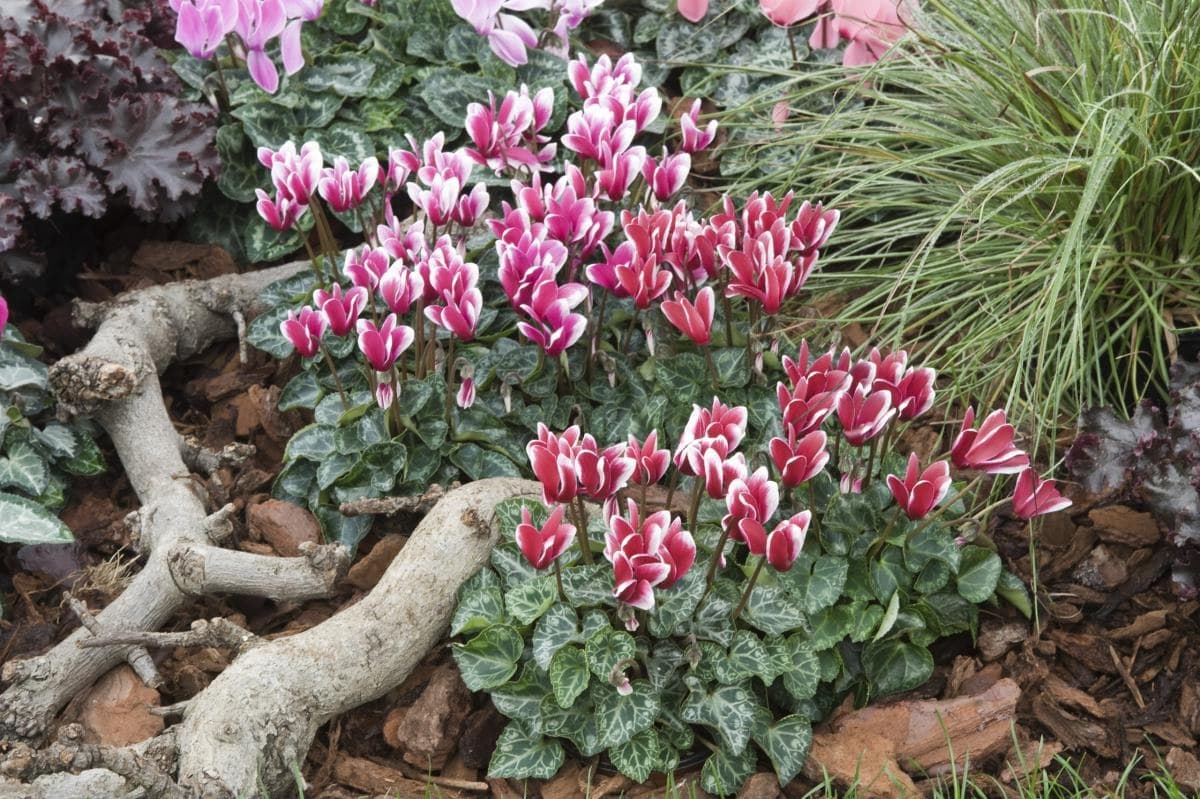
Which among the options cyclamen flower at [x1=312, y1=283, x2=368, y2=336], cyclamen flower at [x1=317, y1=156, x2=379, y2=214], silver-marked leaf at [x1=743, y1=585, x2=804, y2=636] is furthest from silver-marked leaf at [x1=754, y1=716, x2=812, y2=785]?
cyclamen flower at [x1=317, y1=156, x2=379, y2=214]

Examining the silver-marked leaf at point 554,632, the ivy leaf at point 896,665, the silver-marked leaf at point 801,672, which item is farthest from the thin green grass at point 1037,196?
the silver-marked leaf at point 554,632

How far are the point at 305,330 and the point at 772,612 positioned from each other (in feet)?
3.52

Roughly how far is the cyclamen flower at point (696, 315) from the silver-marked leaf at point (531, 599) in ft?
1.79

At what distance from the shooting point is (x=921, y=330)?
329 centimetres

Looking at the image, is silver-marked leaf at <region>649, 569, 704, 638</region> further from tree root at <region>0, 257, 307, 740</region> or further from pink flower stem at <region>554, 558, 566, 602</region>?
tree root at <region>0, 257, 307, 740</region>

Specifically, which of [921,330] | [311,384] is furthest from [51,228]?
[921,330]

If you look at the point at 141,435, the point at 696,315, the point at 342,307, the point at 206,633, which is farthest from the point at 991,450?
the point at 141,435

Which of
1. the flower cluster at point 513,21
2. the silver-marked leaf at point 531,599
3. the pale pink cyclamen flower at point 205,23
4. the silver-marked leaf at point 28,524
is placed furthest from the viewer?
the flower cluster at point 513,21

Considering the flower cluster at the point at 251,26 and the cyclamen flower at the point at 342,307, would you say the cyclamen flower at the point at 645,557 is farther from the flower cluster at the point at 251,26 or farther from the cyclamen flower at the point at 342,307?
the flower cluster at the point at 251,26

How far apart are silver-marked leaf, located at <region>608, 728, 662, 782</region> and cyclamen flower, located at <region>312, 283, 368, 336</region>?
3.18 feet

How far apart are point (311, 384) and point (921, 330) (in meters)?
1.53

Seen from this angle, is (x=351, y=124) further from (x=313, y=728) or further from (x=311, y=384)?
(x=313, y=728)

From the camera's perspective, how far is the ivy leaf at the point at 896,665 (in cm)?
255

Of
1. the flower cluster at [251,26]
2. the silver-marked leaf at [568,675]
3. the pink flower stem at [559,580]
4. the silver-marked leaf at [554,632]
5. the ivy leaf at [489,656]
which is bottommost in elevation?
the ivy leaf at [489,656]
